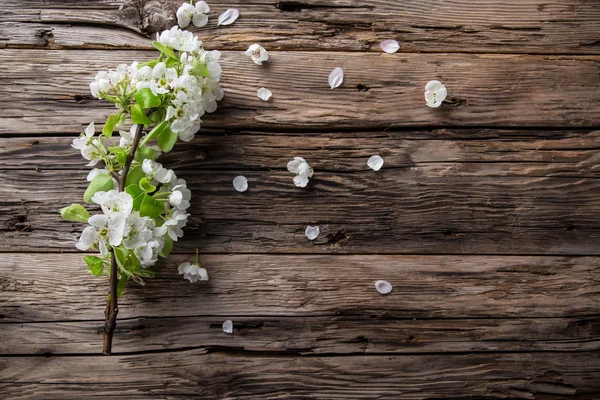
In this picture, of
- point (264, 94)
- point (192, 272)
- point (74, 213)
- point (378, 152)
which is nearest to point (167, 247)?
point (192, 272)

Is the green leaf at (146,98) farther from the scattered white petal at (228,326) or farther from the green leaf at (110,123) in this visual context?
A: the scattered white petal at (228,326)

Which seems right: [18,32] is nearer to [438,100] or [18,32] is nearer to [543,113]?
[438,100]

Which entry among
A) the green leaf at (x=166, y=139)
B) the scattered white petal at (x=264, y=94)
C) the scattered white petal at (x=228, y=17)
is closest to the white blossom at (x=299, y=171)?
the scattered white petal at (x=264, y=94)

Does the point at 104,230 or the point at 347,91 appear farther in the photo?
the point at 347,91

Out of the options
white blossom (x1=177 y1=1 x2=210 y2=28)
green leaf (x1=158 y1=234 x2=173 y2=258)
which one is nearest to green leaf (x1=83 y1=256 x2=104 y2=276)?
green leaf (x1=158 y1=234 x2=173 y2=258)

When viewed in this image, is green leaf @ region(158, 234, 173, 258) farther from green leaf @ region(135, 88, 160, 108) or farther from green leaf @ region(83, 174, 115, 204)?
green leaf @ region(135, 88, 160, 108)

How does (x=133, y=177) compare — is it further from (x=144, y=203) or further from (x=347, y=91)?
(x=347, y=91)

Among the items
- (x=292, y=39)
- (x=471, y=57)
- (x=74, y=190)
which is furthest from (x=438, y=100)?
(x=74, y=190)
